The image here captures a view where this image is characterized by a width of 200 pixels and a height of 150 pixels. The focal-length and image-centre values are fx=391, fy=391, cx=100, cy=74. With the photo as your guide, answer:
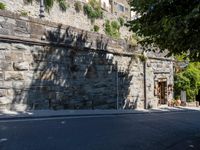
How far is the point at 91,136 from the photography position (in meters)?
9.79

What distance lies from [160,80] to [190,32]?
49.6ft

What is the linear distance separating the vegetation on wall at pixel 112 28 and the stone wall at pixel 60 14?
0.37m

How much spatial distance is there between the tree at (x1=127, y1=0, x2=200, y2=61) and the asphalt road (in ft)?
8.07

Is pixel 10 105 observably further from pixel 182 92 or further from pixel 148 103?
pixel 182 92

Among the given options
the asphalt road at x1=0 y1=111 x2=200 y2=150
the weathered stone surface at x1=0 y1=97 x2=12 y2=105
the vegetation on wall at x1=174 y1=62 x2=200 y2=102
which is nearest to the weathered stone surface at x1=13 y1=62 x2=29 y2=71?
the weathered stone surface at x1=0 y1=97 x2=12 y2=105

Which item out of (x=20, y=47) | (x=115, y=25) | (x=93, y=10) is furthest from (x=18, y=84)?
(x=115, y=25)

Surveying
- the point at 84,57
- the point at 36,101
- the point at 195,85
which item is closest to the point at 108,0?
the point at 195,85

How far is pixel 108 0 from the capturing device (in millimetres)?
44125

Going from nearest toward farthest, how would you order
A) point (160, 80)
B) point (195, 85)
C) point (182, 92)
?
point (160, 80)
point (182, 92)
point (195, 85)

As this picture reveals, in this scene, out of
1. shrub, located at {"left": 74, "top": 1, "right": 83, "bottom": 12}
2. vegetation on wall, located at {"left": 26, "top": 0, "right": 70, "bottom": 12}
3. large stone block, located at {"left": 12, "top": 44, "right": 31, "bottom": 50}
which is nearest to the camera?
large stone block, located at {"left": 12, "top": 44, "right": 31, "bottom": 50}

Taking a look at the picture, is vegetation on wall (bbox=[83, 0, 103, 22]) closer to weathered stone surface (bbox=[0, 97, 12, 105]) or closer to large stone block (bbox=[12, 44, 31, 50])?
large stone block (bbox=[12, 44, 31, 50])

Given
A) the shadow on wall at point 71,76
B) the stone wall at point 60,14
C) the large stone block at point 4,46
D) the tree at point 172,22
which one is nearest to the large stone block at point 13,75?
the shadow on wall at point 71,76

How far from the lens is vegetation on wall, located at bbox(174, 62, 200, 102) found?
91.6 ft

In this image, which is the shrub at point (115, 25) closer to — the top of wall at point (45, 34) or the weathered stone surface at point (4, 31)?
the top of wall at point (45, 34)
